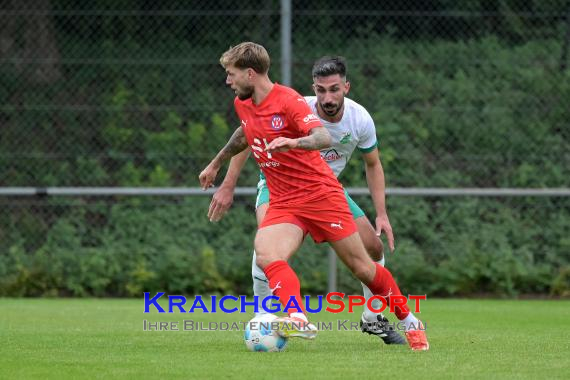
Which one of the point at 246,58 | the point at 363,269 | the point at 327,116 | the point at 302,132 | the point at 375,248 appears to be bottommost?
the point at 363,269

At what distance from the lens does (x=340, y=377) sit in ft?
16.3

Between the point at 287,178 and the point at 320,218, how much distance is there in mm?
297

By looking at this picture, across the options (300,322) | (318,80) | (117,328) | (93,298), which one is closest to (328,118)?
(318,80)

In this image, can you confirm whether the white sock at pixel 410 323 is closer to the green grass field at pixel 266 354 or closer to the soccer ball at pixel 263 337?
the green grass field at pixel 266 354

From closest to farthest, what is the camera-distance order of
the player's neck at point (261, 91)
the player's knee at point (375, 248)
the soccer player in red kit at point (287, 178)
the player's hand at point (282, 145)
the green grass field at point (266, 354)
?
1. the green grass field at point (266, 354)
2. the player's hand at point (282, 145)
3. the soccer player in red kit at point (287, 178)
4. the player's neck at point (261, 91)
5. the player's knee at point (375, 248)

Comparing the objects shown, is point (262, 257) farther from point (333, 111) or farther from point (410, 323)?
point (333, 111)

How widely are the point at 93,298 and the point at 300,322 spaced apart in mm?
6708

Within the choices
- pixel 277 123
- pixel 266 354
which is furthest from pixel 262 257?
pixel 277 123

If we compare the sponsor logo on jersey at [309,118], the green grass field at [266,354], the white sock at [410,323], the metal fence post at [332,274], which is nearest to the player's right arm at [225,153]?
the sponsor logo on jersey at [309,118]

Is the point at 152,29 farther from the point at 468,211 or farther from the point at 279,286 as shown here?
the point at 279,286

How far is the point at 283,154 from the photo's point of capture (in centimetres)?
621

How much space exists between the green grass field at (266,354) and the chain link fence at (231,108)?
10.8 ft

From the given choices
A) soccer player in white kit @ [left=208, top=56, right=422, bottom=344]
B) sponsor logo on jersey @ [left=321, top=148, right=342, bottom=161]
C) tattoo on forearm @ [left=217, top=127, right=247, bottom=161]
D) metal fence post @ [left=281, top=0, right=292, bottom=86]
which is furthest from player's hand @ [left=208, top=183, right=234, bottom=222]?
metal fence post @ [left=281, top=0, right=292, bottom=86]

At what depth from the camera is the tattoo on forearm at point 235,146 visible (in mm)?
6715
